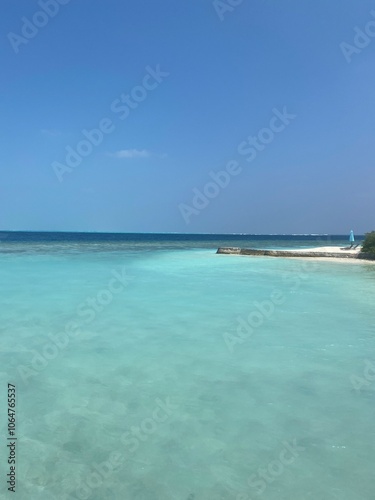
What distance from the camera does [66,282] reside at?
15672mm

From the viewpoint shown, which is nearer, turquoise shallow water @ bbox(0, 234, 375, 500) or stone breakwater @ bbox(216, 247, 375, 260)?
turquoise shallow water @ bbox(0, 234, 375, 500)

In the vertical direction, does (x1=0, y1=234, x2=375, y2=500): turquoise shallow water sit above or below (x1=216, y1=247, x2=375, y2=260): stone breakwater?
below

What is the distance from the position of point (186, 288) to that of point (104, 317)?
17.4 feet

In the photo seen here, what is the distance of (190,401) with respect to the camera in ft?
16.0

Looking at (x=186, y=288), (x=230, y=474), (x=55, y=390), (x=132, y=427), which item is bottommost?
(x=230, y=474)

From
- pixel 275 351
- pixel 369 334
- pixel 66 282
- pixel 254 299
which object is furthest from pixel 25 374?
pixel 66 282

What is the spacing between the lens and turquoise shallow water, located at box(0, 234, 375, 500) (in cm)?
341

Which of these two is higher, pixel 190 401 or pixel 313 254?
pixel 313 254

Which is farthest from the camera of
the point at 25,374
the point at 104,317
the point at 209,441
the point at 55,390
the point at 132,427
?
the point at 104,317

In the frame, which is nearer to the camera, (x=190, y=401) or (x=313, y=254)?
(x=190, y=401)

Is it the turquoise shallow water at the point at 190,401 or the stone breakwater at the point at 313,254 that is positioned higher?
the stone breakwater at the point at 313,254

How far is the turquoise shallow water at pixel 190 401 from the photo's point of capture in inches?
134

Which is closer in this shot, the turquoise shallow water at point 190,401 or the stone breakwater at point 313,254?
the turquoise shallow water at point 190,401

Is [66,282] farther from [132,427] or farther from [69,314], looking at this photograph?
[132,427]
